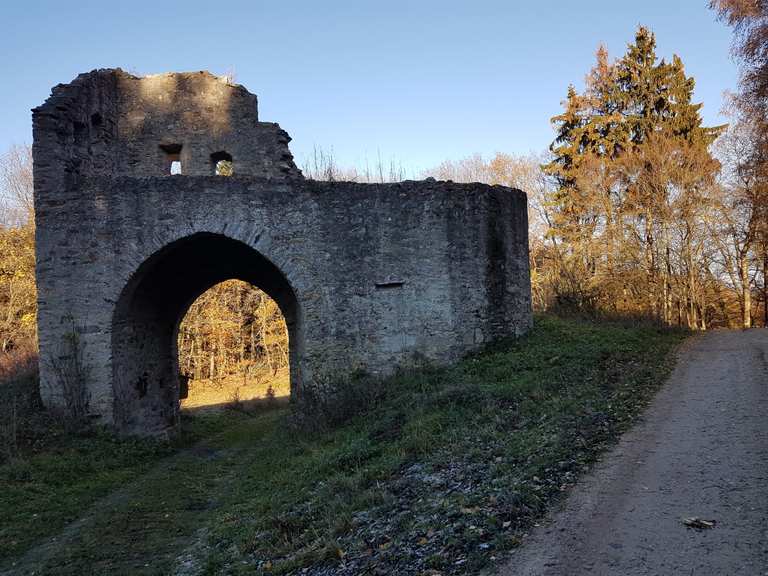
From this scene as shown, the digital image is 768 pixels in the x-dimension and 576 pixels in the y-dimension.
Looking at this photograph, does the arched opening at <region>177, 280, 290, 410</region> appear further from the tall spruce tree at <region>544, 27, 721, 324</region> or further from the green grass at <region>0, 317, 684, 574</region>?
the tall spruce tree at <region>544, 27, 721, 324</region>

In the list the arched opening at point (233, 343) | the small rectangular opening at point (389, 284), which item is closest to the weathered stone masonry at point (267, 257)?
the small rectangular opening at point (389, 284)

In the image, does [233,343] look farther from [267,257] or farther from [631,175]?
[631,175]

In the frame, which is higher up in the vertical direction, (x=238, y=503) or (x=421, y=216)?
(x=421, y=216)

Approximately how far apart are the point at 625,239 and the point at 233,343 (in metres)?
15.8

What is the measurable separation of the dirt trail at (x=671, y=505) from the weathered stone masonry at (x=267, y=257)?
527 centimetres

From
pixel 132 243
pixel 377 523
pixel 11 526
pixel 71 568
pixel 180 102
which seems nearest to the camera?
pixel 377 523

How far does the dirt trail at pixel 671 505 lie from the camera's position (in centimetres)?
378

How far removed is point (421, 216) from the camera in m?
12.1

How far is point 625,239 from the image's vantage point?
21.9 m

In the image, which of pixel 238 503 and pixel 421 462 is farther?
pixel 238 503

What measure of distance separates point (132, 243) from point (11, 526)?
5588 millimetres

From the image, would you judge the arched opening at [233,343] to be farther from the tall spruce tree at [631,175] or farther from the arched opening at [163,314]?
the tall spruce tree at [631,175]

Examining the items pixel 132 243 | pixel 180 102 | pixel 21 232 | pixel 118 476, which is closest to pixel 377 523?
pixel 118 476

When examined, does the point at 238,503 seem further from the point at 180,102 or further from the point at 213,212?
the point at 180,102
